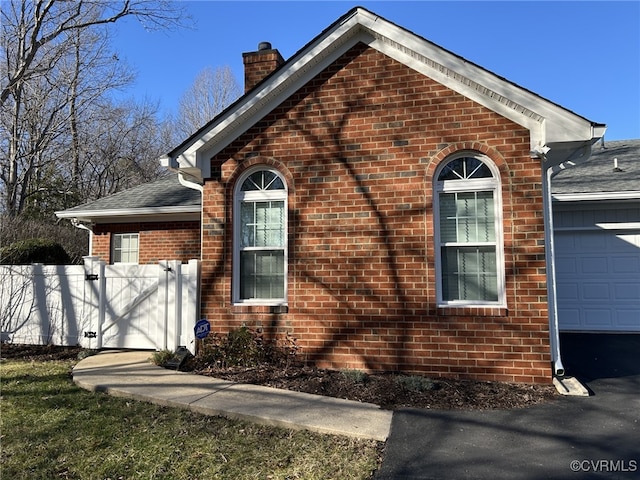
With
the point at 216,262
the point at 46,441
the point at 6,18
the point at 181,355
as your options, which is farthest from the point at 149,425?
the point at 6,18

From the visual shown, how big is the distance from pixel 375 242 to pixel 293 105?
269 cm

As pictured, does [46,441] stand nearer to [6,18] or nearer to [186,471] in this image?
[186,471]

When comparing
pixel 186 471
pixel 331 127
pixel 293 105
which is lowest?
pixel 186 471

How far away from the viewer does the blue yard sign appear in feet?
21.1

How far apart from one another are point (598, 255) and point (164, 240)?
10.3 m

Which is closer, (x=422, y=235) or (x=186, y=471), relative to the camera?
(x=186, y=471)

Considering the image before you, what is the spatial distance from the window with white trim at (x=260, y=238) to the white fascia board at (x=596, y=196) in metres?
6.14

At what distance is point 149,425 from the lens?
14.5 feet

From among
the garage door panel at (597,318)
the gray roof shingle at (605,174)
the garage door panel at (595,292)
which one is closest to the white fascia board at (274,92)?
the gray roof shingle at (605,174)

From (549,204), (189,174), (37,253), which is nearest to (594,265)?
(549,204)

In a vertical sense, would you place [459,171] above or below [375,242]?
above

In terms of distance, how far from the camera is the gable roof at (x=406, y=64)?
5.73 meters

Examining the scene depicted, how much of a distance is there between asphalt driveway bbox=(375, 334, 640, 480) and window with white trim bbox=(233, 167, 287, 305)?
10.1 ft

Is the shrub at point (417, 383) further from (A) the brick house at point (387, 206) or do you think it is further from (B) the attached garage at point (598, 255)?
(B) the attached garage at point (598, 255)
